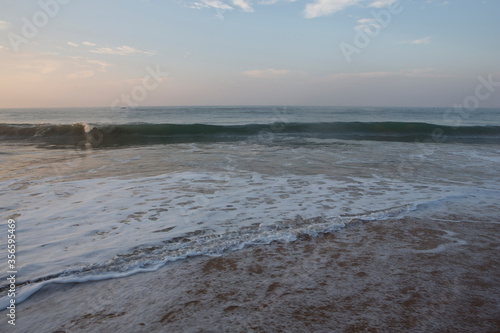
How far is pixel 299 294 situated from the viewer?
2580mm

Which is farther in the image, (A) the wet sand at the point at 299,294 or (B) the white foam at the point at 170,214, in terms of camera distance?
(B) the white foam at the point at 170,214

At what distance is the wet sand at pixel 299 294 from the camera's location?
2.21m

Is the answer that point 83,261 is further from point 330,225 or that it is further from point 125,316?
point 330,225

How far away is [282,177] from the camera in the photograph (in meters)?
7.32

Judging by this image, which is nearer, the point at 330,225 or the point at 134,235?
Result: the point at 134,235

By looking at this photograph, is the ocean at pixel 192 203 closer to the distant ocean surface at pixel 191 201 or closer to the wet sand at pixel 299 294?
the distant ocean surface at pixel 191 201

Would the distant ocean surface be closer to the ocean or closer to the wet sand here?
the ocean

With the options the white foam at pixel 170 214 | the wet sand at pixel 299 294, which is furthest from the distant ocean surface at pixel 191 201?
the wet sand at pixel 299 294

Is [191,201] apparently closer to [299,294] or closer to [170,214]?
[170,214]

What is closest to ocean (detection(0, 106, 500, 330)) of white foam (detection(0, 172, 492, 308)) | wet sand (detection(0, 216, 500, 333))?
white foam (detection(0, 172, 492, 308))

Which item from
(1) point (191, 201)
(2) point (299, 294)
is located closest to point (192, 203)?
(1) point (191, 201)

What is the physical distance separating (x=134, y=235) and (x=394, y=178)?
5875 millimetres

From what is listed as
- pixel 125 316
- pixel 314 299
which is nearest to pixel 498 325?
pixel 314 299

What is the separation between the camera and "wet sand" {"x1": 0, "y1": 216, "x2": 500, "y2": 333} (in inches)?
87.2
